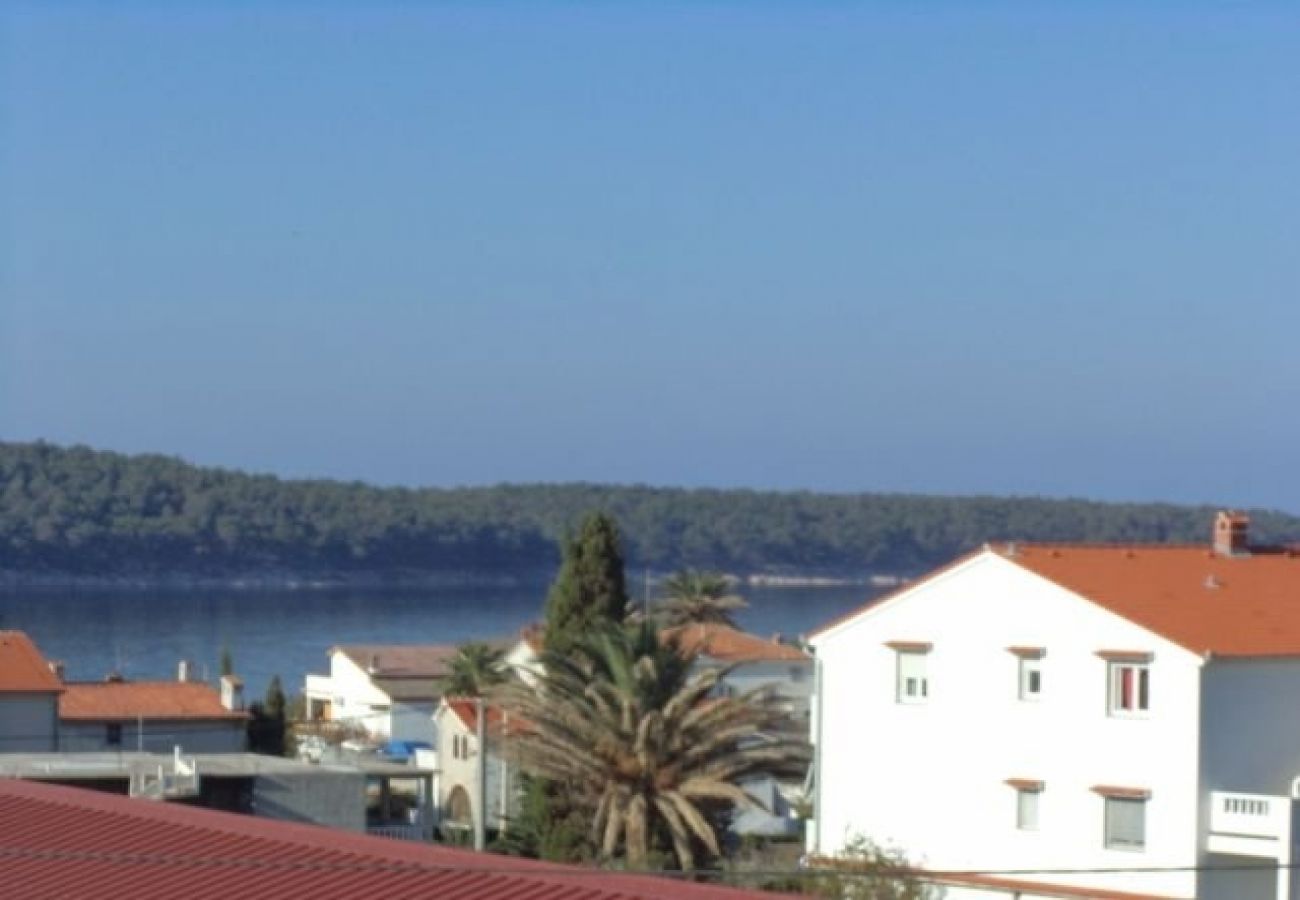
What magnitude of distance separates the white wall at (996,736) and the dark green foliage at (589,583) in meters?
8.93

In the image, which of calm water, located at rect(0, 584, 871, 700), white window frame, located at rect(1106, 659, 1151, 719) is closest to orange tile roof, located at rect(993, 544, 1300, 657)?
white window frame, located at rect(1106, 659, 1151, 719)

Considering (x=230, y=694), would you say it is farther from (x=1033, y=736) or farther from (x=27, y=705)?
(x=1033, y=736)

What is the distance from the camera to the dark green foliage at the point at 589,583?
56.4 m

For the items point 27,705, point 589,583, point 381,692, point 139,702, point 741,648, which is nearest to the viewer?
point 589,583

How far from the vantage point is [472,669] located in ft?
258

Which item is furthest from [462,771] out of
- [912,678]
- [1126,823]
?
[1126,823]

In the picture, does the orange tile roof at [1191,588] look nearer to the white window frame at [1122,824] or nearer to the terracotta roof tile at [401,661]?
the white window frame at [1122,824]

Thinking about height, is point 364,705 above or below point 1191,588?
below

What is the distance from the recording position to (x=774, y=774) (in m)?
48.1

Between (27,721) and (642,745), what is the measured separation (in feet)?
80.2

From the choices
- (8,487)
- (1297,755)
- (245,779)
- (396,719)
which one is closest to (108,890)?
(1297,755)

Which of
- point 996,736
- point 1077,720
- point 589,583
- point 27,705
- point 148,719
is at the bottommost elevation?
point 148,719

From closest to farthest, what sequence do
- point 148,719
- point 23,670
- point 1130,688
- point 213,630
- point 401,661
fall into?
point 1130,688
point 23,670
point 148,719
point 401,661
point 213,630

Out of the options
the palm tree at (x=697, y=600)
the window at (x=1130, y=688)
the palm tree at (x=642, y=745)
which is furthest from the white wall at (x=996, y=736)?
the palm tree at (x=697, y=600)
